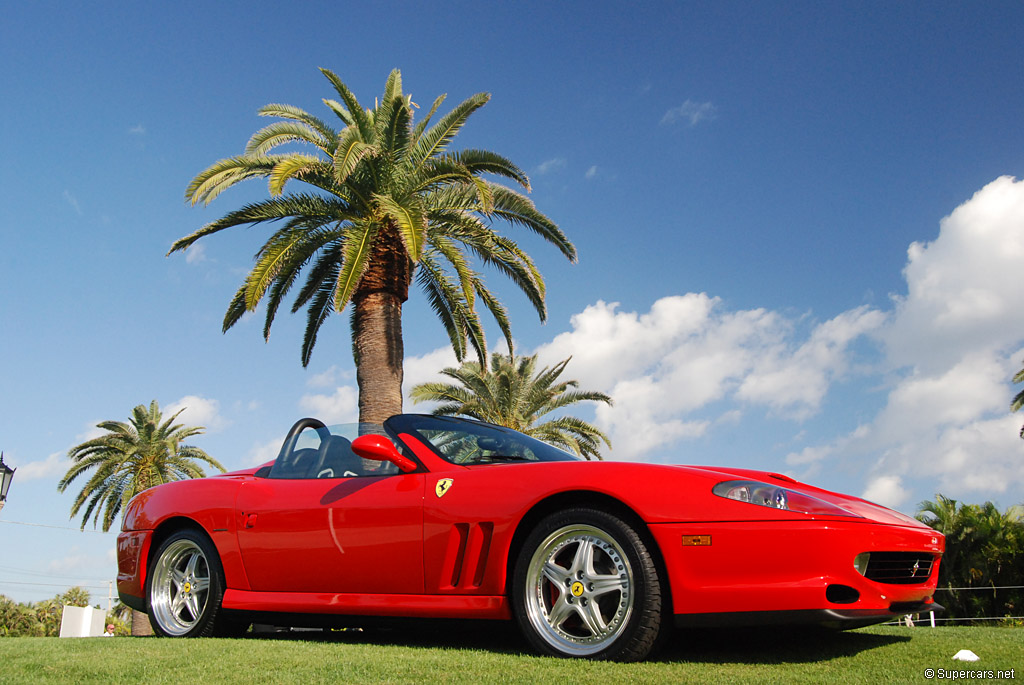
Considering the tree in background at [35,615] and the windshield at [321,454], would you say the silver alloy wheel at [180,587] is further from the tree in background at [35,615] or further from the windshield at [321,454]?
the tree in background at [35,615]

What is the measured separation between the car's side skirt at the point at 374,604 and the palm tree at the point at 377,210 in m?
10.1

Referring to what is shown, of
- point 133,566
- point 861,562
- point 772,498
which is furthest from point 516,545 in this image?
point 133,566

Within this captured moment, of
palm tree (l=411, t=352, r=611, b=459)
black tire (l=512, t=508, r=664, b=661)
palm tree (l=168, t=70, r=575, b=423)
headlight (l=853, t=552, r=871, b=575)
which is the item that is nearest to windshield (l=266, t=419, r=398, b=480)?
black tire (l=512, t=508, r=664, b=661)

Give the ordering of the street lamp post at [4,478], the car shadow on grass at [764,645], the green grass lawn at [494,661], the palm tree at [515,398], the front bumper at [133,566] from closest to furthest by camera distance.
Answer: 1. the green grass lawn at [494,661]
2. the car shadow on grass at [764,645]
3. the front bumper at [133,566]
4. the street lamp post at [4,478]
5. the palm tree at [515,398]

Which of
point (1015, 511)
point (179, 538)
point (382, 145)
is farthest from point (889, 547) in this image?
point (1015, 511)

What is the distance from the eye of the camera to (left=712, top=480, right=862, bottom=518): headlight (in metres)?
3.23

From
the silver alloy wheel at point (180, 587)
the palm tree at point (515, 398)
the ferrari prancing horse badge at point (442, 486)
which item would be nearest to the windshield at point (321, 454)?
the ferrari prancing horse badge at point (442, 486)

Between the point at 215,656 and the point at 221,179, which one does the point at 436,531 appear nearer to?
the point at 215,656

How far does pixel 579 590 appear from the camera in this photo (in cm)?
342

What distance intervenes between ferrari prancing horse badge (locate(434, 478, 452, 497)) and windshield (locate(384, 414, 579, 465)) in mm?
167

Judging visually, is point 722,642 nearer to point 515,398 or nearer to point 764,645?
point 764,645

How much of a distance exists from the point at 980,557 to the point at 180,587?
30358mm

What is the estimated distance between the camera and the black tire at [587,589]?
3.23 metres

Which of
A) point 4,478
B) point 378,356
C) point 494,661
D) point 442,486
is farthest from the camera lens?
point 378,356
